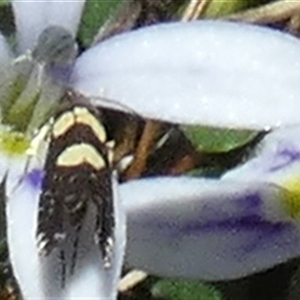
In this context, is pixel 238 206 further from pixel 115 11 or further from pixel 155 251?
pixel 115 11

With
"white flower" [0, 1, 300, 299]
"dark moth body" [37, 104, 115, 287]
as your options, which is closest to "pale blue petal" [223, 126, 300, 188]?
"white flower" [0, 1, 300, 299]

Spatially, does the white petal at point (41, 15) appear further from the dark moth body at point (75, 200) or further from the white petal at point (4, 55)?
the dark moth body at point (75, 200)

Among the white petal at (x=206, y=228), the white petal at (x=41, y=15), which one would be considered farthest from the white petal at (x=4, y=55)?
A: the white petal at (x=206, y=228)

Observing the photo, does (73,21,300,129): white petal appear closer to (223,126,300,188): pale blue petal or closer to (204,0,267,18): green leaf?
(223,126,300,188): pale blue petal

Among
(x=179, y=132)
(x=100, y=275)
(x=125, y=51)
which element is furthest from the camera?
(x=179, y=132)

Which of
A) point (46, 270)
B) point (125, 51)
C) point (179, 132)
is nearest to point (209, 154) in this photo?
point (179, 132)
